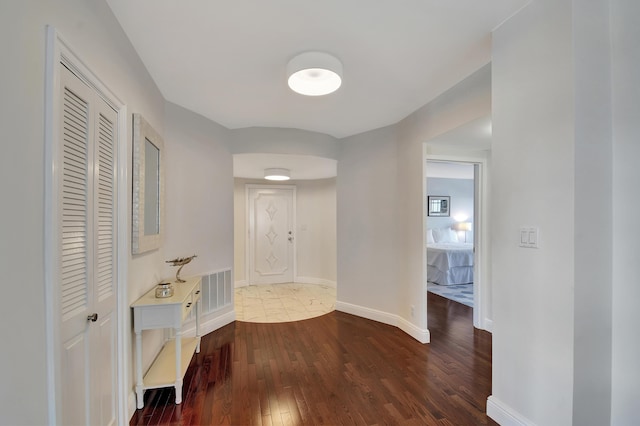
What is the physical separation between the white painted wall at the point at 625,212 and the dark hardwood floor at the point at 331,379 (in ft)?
2.48

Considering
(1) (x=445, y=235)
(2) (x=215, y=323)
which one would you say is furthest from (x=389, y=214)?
(1) (x=445, y=235)

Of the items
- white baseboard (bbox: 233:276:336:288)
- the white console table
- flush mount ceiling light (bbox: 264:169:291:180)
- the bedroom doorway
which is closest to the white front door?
white baseboard (bbox: 233:276:336:288)

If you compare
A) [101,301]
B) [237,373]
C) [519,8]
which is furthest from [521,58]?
[237,373]

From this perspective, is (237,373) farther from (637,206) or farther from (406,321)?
(637,206)

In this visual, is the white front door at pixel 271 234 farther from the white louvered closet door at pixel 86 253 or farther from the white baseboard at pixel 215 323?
the white louvered closet door at pixel 86 253

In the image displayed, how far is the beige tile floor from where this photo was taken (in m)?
3.90

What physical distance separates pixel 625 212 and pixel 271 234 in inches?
199

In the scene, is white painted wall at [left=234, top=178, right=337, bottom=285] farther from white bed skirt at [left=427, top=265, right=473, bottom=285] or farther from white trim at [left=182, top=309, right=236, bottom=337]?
white bed skirt at [left=427, top=265, right=473, bottom=285]

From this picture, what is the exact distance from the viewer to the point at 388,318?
353 centimetres

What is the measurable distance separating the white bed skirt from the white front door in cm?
295

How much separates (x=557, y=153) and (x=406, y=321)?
2.42 meters

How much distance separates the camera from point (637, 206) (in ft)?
4.61

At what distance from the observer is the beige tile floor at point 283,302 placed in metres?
3.90

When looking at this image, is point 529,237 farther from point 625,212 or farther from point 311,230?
point 311,230
